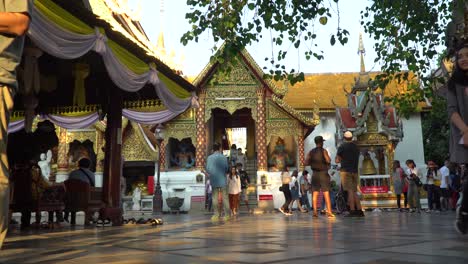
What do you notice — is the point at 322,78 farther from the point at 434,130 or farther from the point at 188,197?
the point at 188,197

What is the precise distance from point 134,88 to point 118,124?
1778 mm

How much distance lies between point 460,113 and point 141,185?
2097 cm

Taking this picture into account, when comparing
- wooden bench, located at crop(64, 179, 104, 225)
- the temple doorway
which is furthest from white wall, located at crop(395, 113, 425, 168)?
wooden bench, located at crop(64, 179, 104, 225)

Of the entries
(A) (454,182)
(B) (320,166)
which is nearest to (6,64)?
(B) (320,166)

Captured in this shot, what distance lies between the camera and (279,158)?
67.8 feet

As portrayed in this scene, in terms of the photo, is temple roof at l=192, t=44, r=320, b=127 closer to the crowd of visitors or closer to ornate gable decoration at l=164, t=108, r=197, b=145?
ornate gable decoration at l=164, t=108, r=197, b=145

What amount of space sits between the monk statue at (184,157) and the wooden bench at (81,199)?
11935mm

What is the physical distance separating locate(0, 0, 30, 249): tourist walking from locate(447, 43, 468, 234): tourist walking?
Result: 3.38 metres

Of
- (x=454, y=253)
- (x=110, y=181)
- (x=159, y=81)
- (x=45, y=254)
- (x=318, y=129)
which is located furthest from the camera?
(x=318, y=129)

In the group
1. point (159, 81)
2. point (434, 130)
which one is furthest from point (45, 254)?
point (434, 130)

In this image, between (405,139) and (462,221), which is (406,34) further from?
(405,139)

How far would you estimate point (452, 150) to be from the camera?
3834 millimetres

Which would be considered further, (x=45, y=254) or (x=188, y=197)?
(x=188, y=197)

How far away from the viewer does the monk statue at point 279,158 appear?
2038 centimetres
